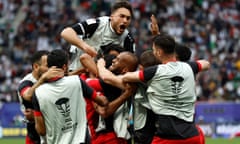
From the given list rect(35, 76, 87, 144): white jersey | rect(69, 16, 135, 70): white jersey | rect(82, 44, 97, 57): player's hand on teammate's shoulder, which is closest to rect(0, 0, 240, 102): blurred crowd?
rect(69, 16, 135, 70): white jersey

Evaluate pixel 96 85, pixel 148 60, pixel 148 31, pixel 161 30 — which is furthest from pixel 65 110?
pixel 161 30

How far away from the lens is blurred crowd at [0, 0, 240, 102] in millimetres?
27375

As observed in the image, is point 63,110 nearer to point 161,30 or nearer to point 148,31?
point 148,31

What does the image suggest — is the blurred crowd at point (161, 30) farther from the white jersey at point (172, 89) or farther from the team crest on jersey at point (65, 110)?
the team crest on jersey at point (65, 110)

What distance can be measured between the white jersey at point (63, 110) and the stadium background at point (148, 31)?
16.9 metres

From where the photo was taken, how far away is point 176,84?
7898 mm

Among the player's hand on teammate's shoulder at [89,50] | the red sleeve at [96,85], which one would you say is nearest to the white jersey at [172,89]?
the red sleeve at [96,85]

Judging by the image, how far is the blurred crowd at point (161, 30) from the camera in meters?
27.4

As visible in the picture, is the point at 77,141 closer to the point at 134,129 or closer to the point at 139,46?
the point at 134,129

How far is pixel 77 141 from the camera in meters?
7.83

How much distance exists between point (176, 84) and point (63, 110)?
1.32 m

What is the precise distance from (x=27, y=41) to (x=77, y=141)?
858 inches

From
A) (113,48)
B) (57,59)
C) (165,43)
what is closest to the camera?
(57,59)

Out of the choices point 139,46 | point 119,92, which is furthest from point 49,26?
point 119,92
